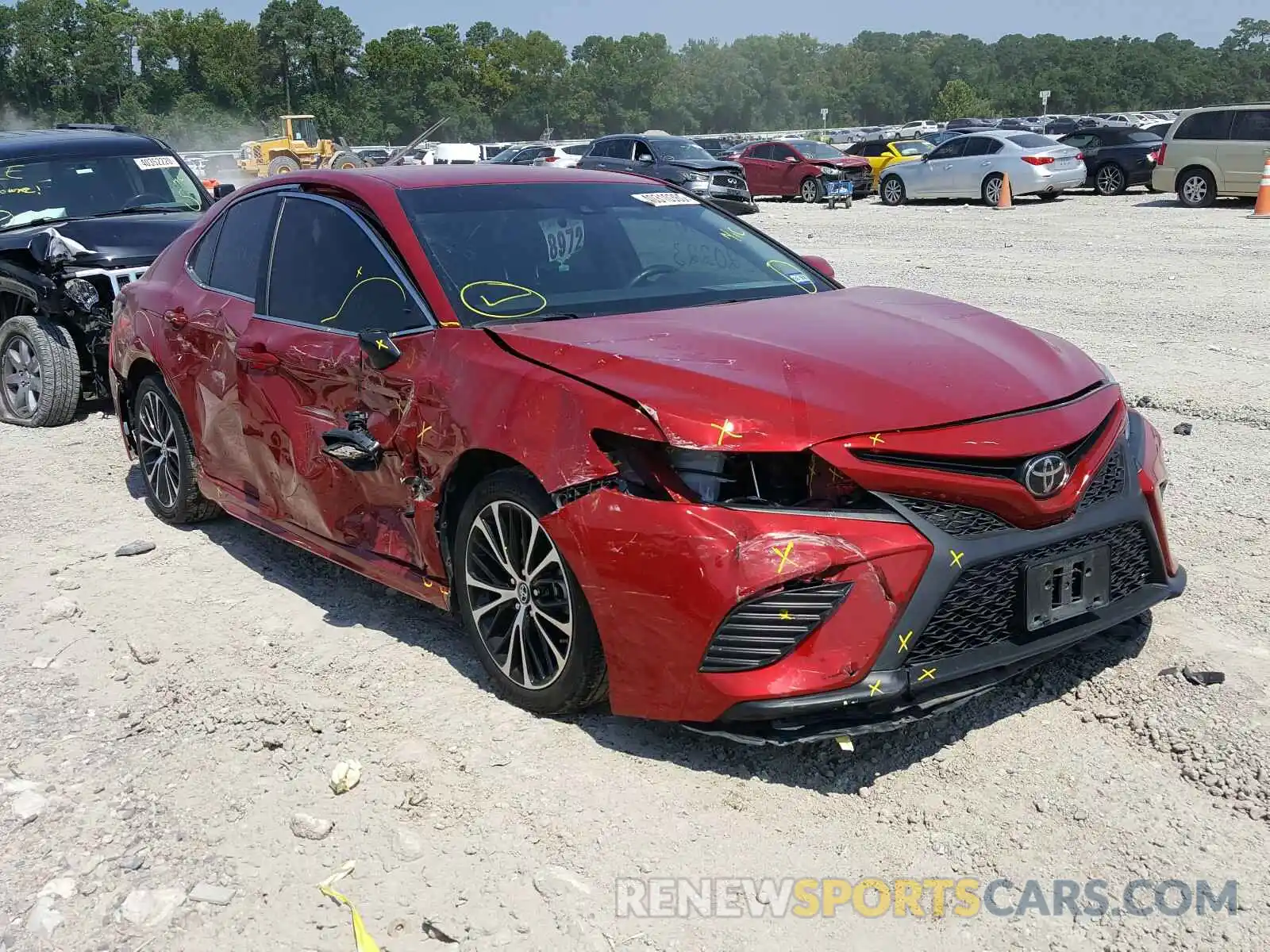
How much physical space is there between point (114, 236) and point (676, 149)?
62.4ft

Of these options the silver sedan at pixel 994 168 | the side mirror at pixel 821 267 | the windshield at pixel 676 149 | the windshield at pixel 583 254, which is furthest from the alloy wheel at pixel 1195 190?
the windshield at pixel 583 254

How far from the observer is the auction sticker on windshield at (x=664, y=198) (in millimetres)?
5008

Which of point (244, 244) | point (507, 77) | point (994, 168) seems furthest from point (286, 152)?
point (507, 77)

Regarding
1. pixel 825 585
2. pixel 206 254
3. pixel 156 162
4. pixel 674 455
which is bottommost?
pixel 825 585

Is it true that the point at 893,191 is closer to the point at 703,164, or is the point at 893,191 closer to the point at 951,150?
the point at 951,150

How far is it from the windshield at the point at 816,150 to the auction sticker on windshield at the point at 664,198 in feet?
82.5

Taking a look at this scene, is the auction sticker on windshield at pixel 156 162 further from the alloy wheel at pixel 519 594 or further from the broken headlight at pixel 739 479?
the broken headlight at pixel 739 479

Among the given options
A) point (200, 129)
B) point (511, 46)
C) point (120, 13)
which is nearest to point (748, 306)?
point (200, 129)

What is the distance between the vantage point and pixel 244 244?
207 inches

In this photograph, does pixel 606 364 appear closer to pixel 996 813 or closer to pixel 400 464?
pixel 400 464

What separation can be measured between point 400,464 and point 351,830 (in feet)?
4.18

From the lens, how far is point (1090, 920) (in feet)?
9.17

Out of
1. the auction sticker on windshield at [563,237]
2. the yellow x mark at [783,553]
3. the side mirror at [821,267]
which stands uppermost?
the auction sticker on windshield at [563,237]

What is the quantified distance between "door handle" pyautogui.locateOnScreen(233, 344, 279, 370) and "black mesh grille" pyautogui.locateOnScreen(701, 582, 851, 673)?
2.38 metres
